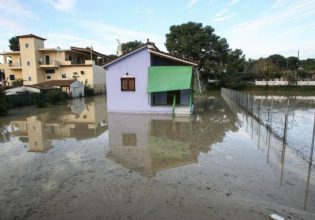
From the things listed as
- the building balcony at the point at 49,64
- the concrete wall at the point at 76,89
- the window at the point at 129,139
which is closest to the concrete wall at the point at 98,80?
the concrete wall at the point at 76,89

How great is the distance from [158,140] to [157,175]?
12.2 ft

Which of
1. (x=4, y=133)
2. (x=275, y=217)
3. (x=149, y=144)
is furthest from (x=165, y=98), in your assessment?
(x=275, y=217)

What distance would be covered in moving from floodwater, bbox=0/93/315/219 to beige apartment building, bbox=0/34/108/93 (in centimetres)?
2903

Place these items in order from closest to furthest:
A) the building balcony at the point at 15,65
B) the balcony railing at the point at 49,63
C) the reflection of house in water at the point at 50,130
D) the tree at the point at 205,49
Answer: the reflection of house in water at the point at 50,130
the balcony railing at the point at 49,63
the building balcony at the point at 15,65
the tree at the point at 205,49

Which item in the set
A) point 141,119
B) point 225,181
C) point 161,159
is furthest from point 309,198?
point 141,119

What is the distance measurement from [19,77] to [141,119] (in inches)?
1412

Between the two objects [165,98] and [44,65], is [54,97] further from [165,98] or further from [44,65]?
[44,65]

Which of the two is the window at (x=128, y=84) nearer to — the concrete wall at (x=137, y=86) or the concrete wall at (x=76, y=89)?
the concrete wall at (x=137, y=86)

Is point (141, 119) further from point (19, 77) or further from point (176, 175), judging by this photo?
point (19, 77)

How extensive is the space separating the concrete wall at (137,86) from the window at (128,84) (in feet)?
0.70

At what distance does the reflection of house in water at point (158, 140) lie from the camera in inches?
294

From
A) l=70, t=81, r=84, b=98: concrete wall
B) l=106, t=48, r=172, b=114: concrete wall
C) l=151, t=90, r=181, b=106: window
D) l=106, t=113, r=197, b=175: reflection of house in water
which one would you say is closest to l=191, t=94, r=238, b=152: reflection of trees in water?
l=106, t=113, r=197, b=175: reflection of house in water

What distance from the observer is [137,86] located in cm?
1720

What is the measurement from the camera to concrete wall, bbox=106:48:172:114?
17.0m
